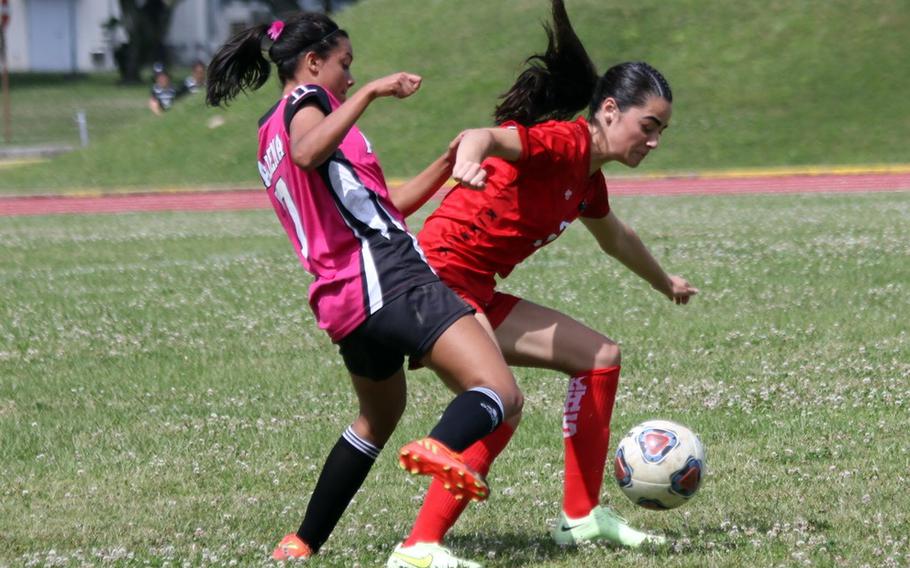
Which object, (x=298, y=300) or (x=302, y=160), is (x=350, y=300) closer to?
(x=302, y=160)

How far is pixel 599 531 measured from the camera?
575 centimetres

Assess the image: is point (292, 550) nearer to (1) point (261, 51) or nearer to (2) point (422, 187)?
(2) point (422, 187)

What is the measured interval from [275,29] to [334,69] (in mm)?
348

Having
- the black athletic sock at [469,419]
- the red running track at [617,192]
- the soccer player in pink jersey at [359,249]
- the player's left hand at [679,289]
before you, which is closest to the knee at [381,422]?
the soccer player in pink jersey at [359,249]

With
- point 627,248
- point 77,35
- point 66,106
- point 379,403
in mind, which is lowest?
point 77,35

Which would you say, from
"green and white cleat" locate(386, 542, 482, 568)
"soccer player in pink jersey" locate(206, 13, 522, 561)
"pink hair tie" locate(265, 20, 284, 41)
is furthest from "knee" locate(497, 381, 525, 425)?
"pink hair tie" locate(265, 20, 284, 41)

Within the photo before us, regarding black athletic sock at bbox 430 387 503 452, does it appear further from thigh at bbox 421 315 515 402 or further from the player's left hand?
the player's left hand

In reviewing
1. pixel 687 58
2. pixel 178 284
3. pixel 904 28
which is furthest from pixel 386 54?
pixel 178 284

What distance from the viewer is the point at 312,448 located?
7.70 m

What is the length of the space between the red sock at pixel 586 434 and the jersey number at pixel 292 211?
1.34 metres

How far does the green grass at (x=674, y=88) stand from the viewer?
31625 millimetres

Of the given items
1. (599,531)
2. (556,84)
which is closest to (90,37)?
(556,84)

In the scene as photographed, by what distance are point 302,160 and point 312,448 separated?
3113 mm

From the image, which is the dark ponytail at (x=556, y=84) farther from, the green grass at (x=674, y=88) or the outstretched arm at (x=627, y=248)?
the green grass at (x=674, y=88)
